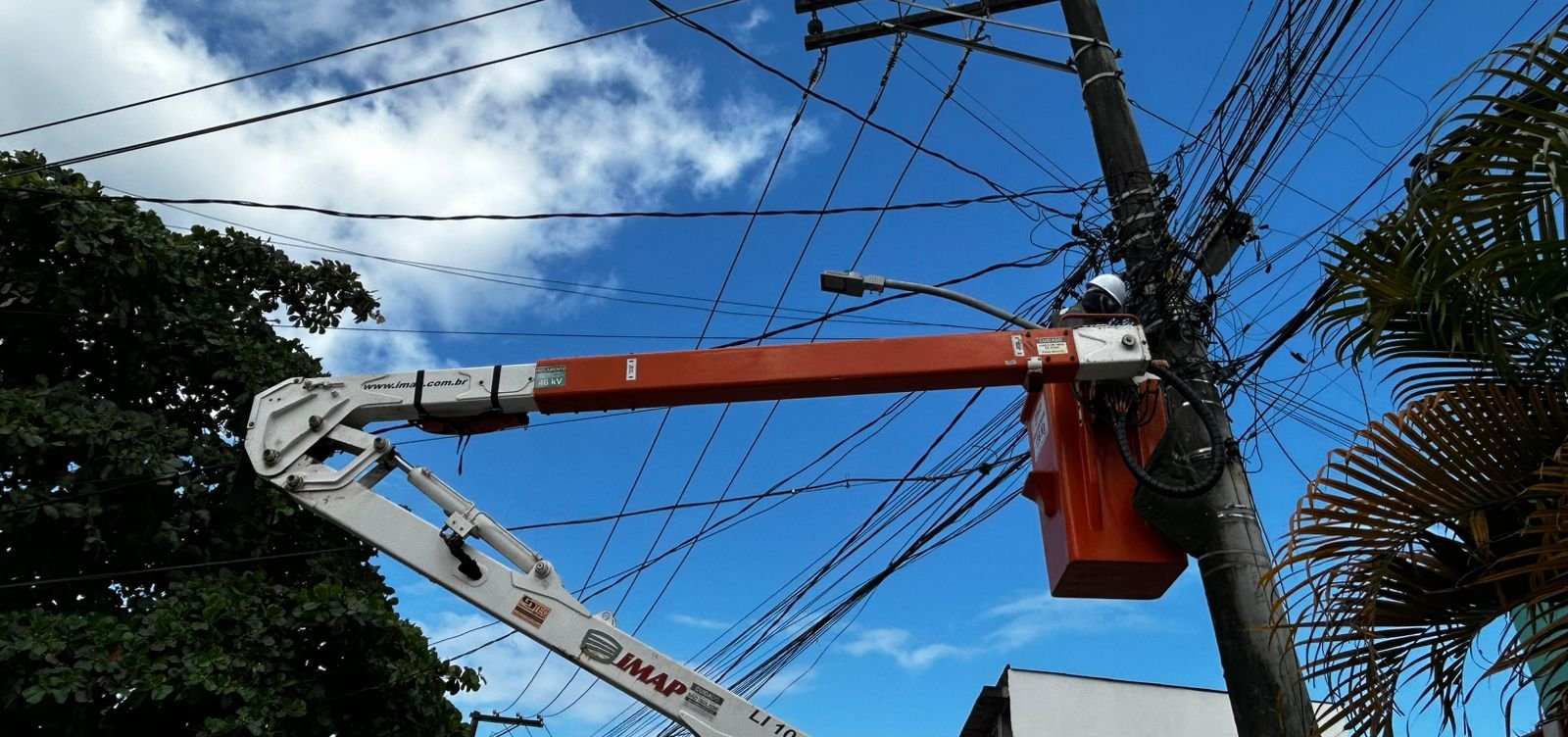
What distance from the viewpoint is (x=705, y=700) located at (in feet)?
18.7

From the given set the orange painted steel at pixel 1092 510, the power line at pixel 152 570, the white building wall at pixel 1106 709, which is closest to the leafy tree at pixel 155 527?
the power line at pixel 152 570

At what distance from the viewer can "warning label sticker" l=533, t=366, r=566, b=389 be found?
20.4 ft

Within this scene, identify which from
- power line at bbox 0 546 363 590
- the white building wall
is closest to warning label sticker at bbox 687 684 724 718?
power line at bbox 0 546 363 590

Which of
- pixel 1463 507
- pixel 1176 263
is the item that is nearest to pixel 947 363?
pixel 1176 263

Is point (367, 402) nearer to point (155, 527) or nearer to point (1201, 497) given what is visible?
point (155, 527)

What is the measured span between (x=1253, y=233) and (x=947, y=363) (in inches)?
73.3

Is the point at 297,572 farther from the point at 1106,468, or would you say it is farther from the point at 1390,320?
the point at 1390,320

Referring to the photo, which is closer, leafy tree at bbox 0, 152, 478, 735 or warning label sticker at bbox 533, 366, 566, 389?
warning label sticker at bbox 533, 366, 566, 389

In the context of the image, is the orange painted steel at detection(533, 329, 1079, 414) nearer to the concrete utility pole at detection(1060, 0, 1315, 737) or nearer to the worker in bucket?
the worker in bucket

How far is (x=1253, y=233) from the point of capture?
6.44 metres

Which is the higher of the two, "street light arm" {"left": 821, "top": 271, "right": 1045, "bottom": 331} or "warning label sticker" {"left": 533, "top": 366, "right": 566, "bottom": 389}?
"street light arm" {"left": 821, "top": 271, "right": 1045, "bottom": 331}

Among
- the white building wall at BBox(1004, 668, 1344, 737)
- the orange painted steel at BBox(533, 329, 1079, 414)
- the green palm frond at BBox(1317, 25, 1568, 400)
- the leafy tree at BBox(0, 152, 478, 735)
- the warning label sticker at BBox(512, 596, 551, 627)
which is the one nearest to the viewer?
the green palm frond at BBox(1317, 25, 1568, 400)

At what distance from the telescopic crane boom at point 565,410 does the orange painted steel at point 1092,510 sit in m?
0.22

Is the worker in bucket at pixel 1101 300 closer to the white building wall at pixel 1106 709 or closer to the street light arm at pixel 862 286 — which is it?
the street light arm at pixel 862 286
